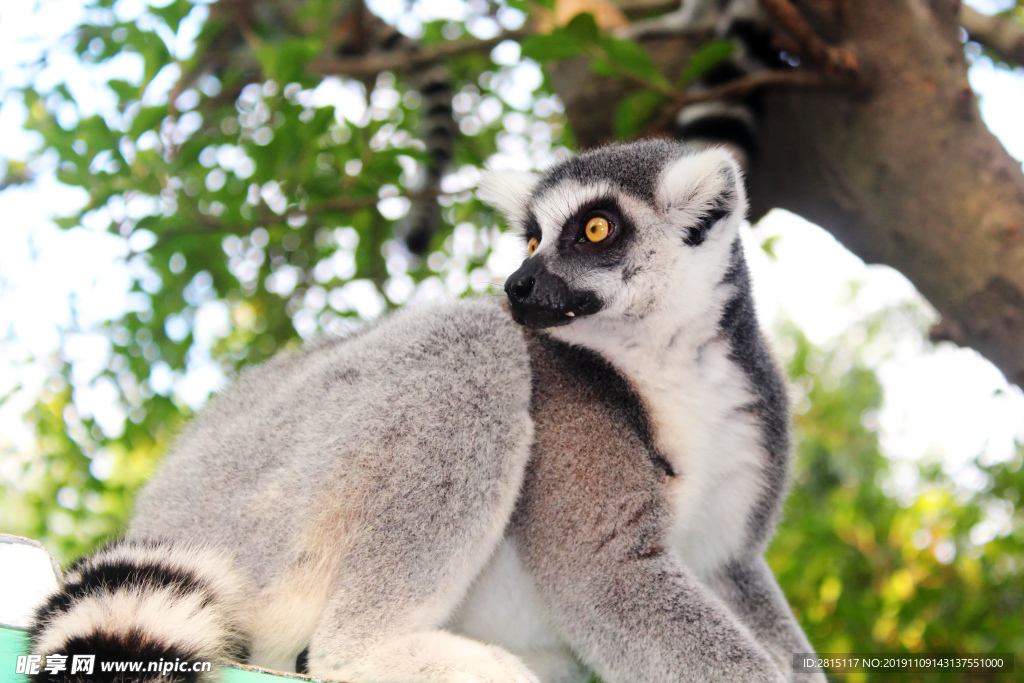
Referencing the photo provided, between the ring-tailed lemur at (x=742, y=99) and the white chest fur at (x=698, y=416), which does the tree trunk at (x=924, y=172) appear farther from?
the white chest fur at (x=698, y=416)

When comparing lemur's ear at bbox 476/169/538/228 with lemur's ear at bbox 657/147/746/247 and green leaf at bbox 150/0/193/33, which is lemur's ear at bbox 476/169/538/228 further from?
green leaf at bbox 150/0/193/33

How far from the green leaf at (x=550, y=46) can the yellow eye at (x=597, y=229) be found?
3.37 ft

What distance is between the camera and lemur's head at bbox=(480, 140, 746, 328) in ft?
6.79

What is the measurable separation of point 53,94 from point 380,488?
3.00m

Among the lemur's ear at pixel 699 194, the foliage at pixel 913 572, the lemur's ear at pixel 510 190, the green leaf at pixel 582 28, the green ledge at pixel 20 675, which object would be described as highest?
the green leaf at pixel 582 28

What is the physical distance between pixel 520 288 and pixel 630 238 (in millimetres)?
401

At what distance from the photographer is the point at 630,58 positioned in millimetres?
2928

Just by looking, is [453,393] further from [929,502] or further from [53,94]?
[929,502]

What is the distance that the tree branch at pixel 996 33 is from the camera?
10.8 ft

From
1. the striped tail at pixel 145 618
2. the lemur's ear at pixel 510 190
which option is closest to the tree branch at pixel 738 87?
the lemur's ear at pixel 510 190

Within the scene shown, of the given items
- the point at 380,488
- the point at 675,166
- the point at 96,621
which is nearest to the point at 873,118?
the point at 675,166

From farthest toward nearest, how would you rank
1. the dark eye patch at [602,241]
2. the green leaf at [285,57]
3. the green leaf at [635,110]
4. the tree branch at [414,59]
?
1. the tree branch at [414,59]
2. the green leaf at [635,110]
3. the green leaf at [285,57]
4. the dark eye patch at [602,241]

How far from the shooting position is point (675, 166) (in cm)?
223

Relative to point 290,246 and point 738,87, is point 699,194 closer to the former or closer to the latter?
point 738,87
